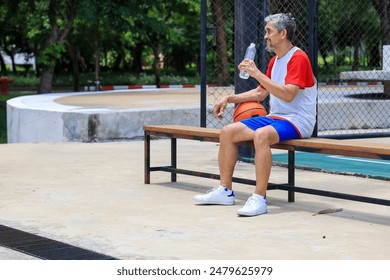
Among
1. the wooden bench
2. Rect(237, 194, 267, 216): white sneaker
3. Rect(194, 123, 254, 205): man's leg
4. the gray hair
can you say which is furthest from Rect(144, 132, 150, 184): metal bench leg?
the gray hair

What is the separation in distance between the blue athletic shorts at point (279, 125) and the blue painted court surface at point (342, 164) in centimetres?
256

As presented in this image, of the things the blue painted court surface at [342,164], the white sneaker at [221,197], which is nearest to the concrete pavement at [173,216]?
the white sneaker at [221,197]

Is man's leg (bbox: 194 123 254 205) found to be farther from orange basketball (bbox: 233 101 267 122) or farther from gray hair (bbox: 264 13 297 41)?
gray hair (bbox: 264 13 297 41)

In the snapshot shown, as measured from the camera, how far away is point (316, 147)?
7812mm

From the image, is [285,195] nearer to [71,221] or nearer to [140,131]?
[71,221]

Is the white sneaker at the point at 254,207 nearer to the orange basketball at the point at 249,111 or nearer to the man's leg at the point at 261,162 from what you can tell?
the man's leg at the point at 261,162

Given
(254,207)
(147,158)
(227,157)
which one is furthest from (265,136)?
(147,158)

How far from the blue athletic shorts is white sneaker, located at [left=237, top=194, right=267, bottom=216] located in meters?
0.51

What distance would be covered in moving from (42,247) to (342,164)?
5845 millimetres

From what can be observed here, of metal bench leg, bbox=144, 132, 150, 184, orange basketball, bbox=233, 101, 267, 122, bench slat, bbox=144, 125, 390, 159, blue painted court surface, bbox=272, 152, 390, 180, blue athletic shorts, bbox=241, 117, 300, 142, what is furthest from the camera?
blue painted court surface, bbox=272, 152, 390, 180

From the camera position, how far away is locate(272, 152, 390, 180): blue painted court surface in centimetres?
1090

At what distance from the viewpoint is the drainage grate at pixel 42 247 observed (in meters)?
6.30
